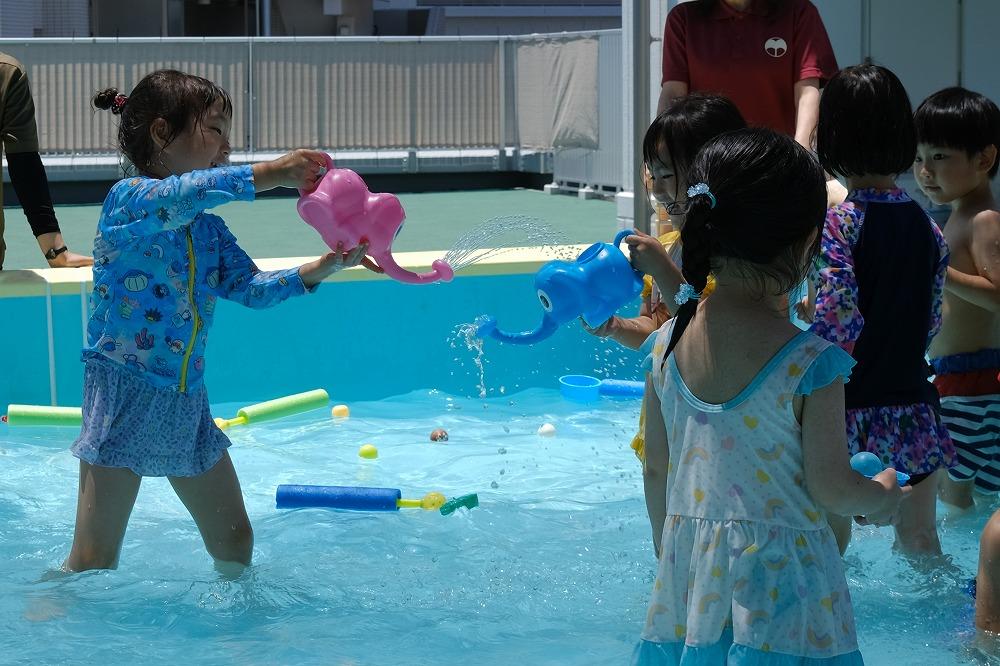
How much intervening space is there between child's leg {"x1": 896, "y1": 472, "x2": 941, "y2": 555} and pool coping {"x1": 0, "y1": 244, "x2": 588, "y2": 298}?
8.37 ft

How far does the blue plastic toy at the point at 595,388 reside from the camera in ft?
20.9

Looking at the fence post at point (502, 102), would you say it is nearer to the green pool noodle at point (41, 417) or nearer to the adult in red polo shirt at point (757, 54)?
the green pool noodle at point (41, 417)

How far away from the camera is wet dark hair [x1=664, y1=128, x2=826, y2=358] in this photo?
2219 mm

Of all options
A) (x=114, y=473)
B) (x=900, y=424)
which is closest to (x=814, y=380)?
(x=900, y=424)

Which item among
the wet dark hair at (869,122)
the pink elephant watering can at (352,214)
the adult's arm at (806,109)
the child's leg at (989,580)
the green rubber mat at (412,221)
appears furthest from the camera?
the green rubber mat at (412,221)

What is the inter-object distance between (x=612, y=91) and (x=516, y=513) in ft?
32.4

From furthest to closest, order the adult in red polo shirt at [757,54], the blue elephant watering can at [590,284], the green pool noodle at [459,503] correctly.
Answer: the green pool noodle at [459,503] < the adult in red polo shirt at [757,54] < the blue elephant watering can at [590,284]

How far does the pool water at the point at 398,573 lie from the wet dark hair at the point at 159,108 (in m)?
1.17

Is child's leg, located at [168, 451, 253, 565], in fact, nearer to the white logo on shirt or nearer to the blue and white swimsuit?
the blue and white swimsuit

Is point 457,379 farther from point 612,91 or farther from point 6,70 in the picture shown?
point 612,91

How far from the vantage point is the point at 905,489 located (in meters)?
3.39

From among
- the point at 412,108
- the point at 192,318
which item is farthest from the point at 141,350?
the point at 412,108

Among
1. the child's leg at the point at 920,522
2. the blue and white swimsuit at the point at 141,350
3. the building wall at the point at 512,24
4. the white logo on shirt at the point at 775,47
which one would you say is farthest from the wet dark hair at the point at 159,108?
the building wall at the point at 512,24

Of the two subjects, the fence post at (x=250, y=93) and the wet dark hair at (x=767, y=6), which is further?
the fence post at (x=250, y=93)
